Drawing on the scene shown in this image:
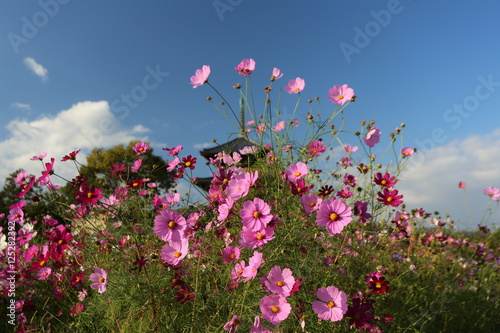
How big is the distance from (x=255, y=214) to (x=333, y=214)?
0.33 metres

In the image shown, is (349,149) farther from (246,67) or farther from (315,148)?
(246,67)

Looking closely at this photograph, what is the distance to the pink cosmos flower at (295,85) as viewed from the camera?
206 centimetres

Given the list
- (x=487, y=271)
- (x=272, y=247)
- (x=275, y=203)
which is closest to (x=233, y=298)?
(x=272, y=247)

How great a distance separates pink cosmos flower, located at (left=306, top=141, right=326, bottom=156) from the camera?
2.18 meters

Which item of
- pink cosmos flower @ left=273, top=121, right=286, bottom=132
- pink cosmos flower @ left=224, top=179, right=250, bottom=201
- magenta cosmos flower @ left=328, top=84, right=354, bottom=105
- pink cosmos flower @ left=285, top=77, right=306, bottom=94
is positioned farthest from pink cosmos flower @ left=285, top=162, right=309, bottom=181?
pink cosmos flower @ left=273, top=121, right=286, bottom=132

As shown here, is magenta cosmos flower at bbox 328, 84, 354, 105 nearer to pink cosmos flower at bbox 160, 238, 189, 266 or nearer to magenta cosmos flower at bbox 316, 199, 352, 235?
magenta cosmos flower at bbox 316, 199, 352, 235

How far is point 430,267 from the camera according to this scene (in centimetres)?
377

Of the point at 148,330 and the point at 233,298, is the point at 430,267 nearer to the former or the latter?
the point at 233,298

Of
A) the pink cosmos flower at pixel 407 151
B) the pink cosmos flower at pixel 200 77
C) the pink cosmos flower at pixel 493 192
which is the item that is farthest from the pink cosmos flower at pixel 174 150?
the pink cosmos flower at pixel 493 192

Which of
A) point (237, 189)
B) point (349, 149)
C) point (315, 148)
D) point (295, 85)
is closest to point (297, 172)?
point (237, 189)

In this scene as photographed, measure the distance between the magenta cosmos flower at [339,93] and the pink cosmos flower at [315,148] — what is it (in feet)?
1.19

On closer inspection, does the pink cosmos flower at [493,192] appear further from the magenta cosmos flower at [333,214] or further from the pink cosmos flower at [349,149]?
the magenta cosmos flower at [333,214]

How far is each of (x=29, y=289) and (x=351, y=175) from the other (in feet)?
9.40

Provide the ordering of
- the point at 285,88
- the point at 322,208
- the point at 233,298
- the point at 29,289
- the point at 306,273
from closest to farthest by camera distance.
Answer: the point at 322,208, the point at 306,273, the point at 233,298, the point at 285,88, the point at 29,289
